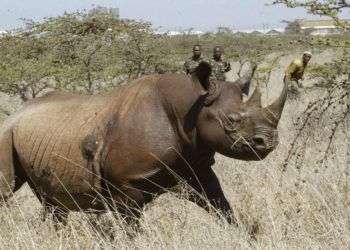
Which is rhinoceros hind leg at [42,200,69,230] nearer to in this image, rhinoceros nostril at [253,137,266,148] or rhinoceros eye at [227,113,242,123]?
rhinoceros eye at [227,113,242,123]

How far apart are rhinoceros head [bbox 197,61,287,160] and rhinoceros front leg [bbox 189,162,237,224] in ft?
1.59

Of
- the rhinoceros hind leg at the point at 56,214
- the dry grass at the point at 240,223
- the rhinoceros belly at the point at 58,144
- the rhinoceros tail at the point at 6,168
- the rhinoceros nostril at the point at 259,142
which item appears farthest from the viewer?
the rhinoceros tail at the point at 6,168

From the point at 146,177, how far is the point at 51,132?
1.28 meters

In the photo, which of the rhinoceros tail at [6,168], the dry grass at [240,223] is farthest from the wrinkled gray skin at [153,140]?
the rhinoceros tail at [6,168]

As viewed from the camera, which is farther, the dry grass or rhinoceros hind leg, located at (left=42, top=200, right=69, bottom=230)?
rhinoceros hind leg, located at (left=42, top=200, right=69, bottom=230)

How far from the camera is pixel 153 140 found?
5914mm

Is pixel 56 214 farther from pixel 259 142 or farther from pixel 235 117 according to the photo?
pixel 259 142

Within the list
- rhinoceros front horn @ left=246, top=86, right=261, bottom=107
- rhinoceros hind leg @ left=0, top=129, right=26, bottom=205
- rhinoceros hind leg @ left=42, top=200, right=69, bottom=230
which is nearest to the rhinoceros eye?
rhinoceros front horn @ left=246, top=86, right=261, bottom=107

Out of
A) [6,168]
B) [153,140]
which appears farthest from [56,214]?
[153,140]

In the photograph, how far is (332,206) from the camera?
623 centimetres

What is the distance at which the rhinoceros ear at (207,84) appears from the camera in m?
5.86

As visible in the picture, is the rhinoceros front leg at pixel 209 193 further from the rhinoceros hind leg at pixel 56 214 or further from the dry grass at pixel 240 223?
the rhinoceros hind leg at pixel 56 214

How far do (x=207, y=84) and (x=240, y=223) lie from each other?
41.5 inches

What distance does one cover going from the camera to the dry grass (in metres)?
5.49
